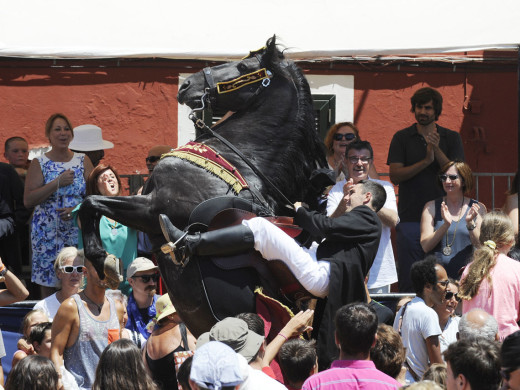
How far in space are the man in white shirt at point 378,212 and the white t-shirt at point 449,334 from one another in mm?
1516

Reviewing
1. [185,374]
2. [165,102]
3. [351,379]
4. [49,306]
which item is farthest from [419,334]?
[165,102]

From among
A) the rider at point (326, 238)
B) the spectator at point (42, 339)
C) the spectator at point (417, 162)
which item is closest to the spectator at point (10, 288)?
the spectator at point (42, 339)

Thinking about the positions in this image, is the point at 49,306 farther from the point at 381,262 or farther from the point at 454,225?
the point at 454,225

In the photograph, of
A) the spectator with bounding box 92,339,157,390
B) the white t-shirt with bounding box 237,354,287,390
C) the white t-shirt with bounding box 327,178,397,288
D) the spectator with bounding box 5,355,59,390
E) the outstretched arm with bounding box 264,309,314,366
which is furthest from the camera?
the white t-shirt with bounding box 327,178,397,288

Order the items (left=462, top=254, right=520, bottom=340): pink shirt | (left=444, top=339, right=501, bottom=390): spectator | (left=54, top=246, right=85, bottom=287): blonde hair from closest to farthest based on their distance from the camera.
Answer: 1. (left=444, top=339, right=501, bottom=390): spectator
2. (left=462, top=254, right=520, bottom=340): pink shirt
3. (left=54, top=246, right=85, bottom=287): blonde hair

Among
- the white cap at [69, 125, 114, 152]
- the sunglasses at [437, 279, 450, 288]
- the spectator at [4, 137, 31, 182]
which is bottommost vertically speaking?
the sunglasses at [437, 279, 450, 288]

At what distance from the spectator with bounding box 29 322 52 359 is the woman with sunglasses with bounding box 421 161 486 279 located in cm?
346

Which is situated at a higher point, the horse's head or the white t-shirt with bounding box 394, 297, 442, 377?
A: the horse's head

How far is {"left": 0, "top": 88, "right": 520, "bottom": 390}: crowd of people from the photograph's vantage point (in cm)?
548

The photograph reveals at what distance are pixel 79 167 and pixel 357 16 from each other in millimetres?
2849

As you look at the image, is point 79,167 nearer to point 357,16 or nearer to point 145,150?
point 145,150

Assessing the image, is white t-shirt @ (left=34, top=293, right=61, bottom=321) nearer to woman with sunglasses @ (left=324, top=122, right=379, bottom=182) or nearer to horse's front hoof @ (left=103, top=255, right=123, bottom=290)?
horse's front hoof @ (left=103, top=255, right=123, bottom=290)

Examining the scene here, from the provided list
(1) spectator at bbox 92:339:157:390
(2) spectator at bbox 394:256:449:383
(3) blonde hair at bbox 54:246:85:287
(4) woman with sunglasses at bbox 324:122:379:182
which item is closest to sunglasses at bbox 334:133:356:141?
(4) woman with sunglasses at bbox 324:122:379:182

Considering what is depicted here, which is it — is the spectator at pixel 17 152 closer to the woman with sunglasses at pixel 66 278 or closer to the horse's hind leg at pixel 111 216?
the woman with sunglasses at pixel 66 278
